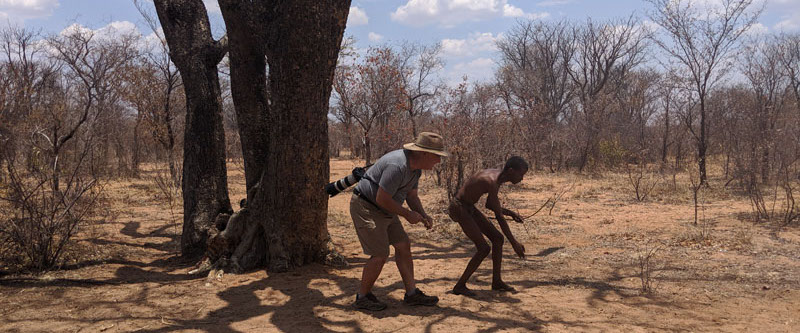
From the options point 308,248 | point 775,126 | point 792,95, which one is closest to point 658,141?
point 792,95

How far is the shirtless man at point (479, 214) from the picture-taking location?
4.46 m

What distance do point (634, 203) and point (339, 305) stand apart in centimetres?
891

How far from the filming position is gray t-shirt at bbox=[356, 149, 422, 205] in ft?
12.4

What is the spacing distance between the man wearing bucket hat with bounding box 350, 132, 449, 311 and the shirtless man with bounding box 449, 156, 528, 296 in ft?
1.75

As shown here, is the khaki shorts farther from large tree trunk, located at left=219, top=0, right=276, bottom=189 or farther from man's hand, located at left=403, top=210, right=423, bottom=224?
large tree trunk, located at left=219, top=0, right=276, bottom=189

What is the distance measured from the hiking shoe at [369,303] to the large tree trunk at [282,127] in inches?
55.8

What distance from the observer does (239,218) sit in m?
5.84

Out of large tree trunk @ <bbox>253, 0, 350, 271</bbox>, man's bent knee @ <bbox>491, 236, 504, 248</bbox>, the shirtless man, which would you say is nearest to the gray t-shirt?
the shirtless man

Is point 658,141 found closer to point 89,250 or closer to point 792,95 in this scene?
point 792,95

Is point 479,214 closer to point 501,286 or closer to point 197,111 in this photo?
point 501,286

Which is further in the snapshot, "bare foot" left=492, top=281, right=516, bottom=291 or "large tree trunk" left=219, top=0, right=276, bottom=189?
"large tree trunk" left=219, top=0, right=276, bottom=189

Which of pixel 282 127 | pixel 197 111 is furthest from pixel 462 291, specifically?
pixel 197 111

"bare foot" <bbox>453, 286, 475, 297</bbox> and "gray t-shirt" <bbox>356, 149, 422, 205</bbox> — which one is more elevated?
"gray t-shirt" <bbox>356, 149, 422, 205</bbox>

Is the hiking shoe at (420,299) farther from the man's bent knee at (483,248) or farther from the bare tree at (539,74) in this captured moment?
the bare tree at (539,74)
